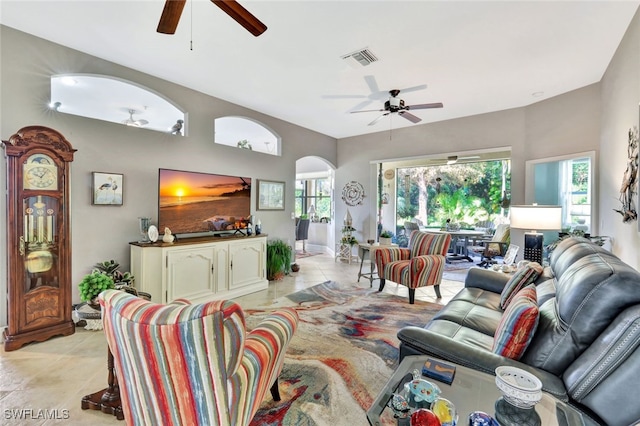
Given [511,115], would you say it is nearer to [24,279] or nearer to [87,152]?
[87,152]

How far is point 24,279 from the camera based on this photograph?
8.34 feet

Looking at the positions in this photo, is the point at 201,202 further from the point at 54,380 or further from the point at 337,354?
the point at 337,354

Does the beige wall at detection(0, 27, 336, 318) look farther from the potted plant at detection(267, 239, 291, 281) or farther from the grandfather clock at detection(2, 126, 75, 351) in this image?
the potted plant at detection(267, 239, 291, 281)

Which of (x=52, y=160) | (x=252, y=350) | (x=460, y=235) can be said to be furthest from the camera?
(x=460, y=235)

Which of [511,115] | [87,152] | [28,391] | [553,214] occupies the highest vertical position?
[511,115]

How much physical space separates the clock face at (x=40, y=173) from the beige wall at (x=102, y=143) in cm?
28

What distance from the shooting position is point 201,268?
3648mm

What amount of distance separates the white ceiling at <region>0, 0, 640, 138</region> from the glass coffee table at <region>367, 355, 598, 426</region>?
254 cm

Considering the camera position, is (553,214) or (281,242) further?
(281,242)

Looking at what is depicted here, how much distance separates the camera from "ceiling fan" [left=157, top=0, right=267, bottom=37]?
1.64 m

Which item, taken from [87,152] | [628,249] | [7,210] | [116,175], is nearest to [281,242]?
[116,175]

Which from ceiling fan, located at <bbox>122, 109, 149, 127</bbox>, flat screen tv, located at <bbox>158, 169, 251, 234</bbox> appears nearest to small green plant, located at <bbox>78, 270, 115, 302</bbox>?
flat screen tv, located at <bbox>158, 169, 251, 234</bbox>

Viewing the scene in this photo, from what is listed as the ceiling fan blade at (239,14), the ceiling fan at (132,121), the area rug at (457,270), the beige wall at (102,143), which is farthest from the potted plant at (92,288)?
the area rug at (457,270)

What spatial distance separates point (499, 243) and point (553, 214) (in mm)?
3101
